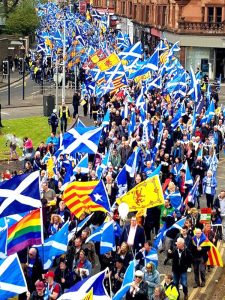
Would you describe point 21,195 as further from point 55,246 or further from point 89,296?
point 89,296

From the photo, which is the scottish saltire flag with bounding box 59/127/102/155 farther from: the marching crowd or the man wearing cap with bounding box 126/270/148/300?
the man wearing cap with bounding box 126/270/148/300

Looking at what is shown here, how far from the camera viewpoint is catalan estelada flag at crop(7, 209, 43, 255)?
15.0m

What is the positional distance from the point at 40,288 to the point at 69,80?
4814 cm

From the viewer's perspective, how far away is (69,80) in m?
61.6

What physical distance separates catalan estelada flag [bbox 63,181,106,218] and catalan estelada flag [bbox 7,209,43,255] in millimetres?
3437

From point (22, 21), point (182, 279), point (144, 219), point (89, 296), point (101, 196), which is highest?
point (22, 21)

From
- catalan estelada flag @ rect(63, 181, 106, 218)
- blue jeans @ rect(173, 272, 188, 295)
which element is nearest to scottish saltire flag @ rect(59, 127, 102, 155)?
catalan estelada flag @ rect(63, 181, 106, 218)

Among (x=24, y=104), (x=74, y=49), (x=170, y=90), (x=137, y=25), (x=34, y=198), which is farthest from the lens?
(x=137, y=25)

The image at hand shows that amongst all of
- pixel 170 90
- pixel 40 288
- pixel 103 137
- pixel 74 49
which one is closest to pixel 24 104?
pixel 74 49

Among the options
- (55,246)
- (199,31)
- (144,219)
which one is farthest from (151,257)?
(199,31)

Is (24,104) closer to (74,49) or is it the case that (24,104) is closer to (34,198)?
(74,49)

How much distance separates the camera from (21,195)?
620 inches

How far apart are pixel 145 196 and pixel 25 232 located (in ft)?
13.3

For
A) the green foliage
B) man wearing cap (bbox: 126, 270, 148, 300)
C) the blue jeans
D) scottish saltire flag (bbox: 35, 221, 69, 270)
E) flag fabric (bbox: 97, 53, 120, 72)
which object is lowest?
the blue jeans
